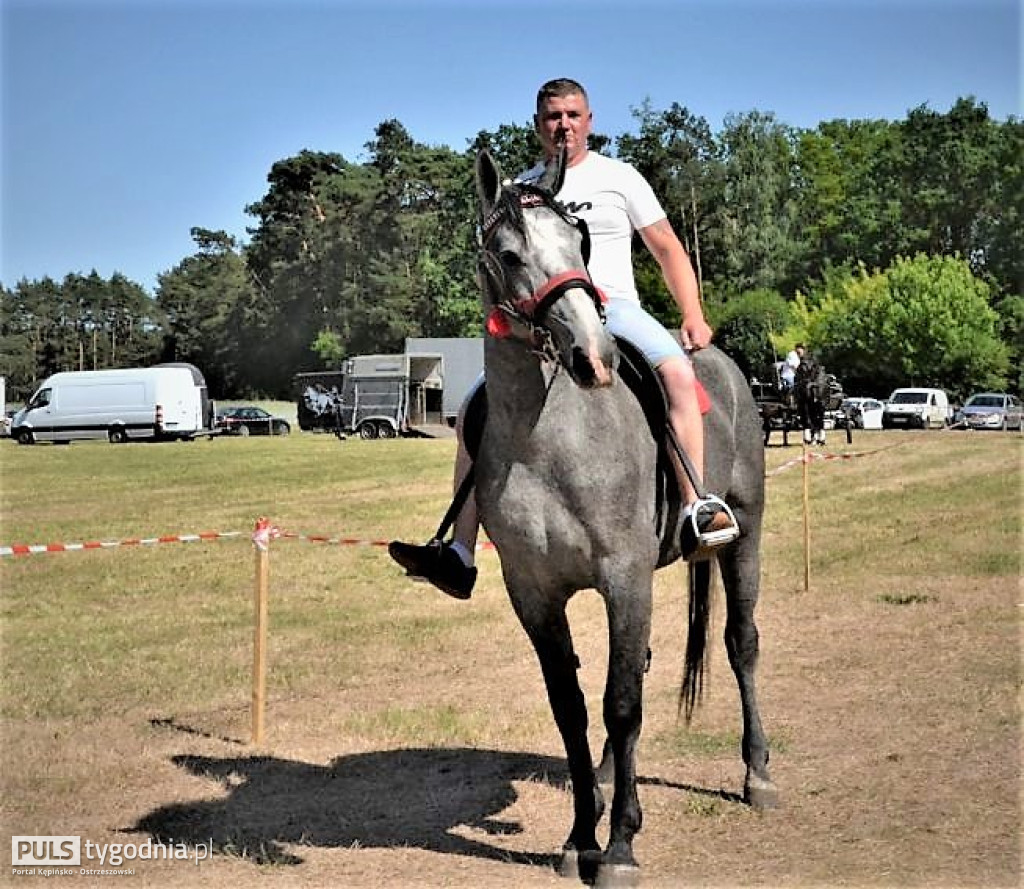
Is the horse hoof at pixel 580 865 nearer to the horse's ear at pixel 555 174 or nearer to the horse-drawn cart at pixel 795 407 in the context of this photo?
the horse's ear at pixel 555 174

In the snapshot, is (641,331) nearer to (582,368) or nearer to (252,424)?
(582,368)

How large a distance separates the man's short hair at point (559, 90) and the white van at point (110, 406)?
180 feet

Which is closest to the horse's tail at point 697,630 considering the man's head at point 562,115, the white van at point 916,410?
the man's head at point 562,115

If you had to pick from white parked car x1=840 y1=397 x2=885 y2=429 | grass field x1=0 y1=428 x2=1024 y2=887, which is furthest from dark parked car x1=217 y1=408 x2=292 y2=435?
grass field x1=0 y1=428 x2=1024 y2=887

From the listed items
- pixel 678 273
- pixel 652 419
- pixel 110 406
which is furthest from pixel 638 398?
pixel 110 406

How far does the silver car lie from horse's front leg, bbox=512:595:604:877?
167 feet

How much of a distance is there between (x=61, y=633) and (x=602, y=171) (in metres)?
8.69

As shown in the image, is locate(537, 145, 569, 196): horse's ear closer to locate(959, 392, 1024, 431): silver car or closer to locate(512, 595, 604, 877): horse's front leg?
locate(512, 595, 604, 877): horse's front leg

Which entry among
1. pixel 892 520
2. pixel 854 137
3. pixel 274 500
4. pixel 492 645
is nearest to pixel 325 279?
pixel 854 137

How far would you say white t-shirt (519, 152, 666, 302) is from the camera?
6.28m

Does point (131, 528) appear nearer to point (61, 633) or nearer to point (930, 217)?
point (61, 633)

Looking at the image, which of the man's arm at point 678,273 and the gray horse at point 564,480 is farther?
the man's arm at point 678,273

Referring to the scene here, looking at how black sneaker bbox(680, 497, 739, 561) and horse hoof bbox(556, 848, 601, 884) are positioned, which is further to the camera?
black sneaker bbox(680, 497, 739, 561)

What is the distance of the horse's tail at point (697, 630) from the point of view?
7875 millimetres
